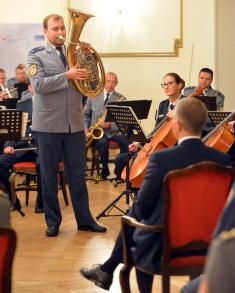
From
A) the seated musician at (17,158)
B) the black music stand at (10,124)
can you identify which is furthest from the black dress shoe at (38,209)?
the black music stand at (10,124)

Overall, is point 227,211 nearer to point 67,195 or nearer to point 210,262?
point 210,262

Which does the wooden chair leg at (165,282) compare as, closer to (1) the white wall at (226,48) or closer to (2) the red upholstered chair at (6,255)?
(2) the red upholstered chair at (6,255)

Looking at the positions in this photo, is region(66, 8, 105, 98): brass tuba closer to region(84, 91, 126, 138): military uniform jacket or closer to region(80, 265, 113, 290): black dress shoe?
region(80, 265, 113, 290): black dress shoe

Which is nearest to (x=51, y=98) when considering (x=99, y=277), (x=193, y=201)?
(x=99, y=277)

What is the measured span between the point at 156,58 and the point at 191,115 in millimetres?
7051

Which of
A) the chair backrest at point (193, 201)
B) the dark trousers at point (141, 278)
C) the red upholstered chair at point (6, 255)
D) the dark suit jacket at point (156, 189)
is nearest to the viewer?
the red upholstered chair at point (6, 255)

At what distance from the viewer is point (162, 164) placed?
3133 mm

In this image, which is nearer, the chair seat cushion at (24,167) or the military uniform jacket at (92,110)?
the chair seat cushion at (24,167)

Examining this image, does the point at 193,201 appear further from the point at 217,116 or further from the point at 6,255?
the point at 217,116

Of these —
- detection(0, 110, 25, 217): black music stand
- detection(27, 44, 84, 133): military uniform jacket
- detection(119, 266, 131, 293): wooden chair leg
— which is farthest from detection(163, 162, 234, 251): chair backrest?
detection(0, 110, 25, 217): black music stand

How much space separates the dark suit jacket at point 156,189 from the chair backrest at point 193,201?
0.44 feet

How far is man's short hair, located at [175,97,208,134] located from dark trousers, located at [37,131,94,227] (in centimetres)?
231

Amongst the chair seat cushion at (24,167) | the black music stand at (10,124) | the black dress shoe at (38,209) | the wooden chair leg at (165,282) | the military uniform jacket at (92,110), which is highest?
the black music stand at (10,124)

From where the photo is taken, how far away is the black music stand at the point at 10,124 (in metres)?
5.84
